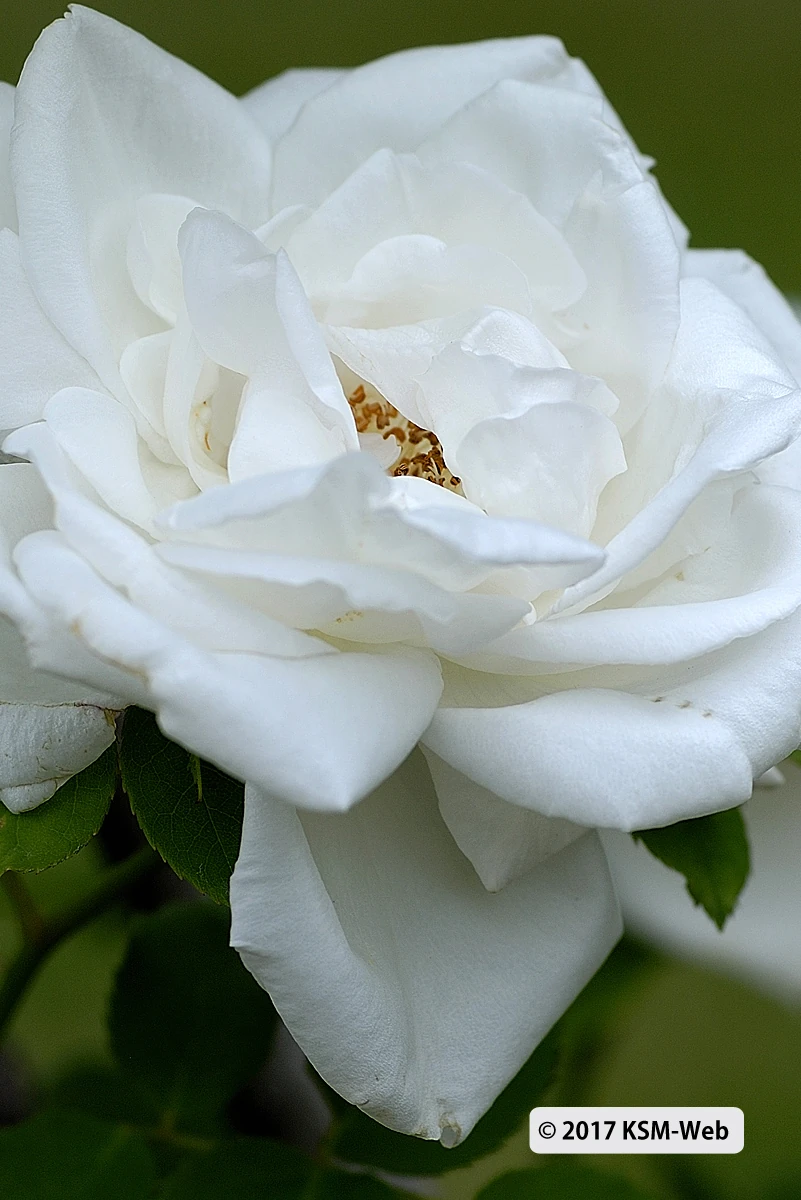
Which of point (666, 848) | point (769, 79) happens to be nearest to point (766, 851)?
point (666, 848)

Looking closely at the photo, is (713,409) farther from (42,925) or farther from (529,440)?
(42,925)

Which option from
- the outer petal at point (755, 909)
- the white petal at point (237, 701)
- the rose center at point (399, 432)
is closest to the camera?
the white petal at point (237, 701)

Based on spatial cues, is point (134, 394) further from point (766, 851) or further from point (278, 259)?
point (766, 851)

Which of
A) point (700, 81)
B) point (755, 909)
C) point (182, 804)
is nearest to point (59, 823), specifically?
point (182, 804)

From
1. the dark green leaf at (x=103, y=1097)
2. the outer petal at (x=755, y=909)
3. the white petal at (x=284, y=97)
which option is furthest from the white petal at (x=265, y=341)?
the outer petal at (x=755, y=909)

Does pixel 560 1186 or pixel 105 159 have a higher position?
pixel 105 159

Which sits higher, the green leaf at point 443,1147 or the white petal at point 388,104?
the white petal at point 388,104

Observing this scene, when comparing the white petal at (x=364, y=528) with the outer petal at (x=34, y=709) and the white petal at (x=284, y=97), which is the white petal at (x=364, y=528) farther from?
the white petal at (x=284, y=97)
